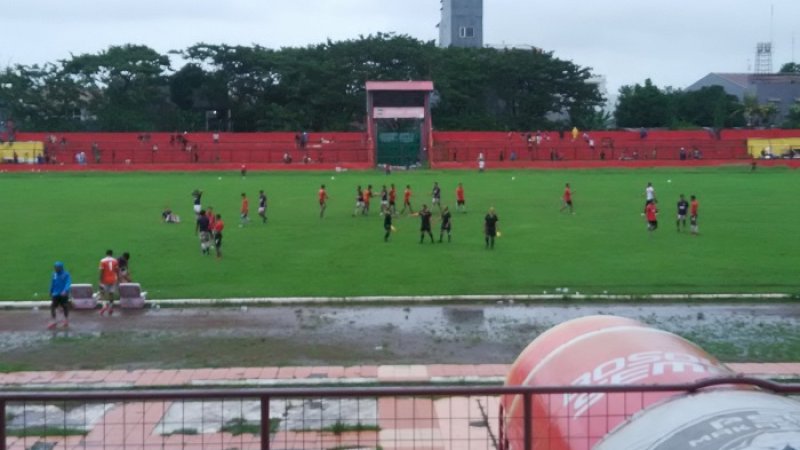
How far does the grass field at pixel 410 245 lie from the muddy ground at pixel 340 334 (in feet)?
5.82

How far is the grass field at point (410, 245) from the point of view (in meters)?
21.8

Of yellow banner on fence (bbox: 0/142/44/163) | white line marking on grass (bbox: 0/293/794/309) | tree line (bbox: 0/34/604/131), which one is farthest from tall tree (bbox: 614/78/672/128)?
white line marking on grass (bbox: 0/293/794/309)

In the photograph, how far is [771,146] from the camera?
7438cm

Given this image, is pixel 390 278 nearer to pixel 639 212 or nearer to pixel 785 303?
pixel 785 303

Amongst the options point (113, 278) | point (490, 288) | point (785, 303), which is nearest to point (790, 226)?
point (785, 303)

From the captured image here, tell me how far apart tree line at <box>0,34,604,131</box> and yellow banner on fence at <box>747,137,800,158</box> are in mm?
16736

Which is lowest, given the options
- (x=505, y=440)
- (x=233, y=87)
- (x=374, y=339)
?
(x=374, y=339)

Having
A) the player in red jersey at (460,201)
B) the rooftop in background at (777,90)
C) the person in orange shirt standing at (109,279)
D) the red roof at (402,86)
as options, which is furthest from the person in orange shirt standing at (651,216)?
the rooftop in background at (777,90)

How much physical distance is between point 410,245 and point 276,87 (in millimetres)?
58959

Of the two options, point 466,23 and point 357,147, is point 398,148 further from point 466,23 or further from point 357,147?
point 466,23

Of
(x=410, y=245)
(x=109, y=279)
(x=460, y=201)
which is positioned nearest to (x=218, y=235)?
(x=410, y=245)

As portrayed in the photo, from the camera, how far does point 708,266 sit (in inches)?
938

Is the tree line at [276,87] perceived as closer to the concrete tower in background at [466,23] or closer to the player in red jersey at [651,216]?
the concrete tower in background at [466,23]

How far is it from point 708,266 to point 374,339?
11020mm
